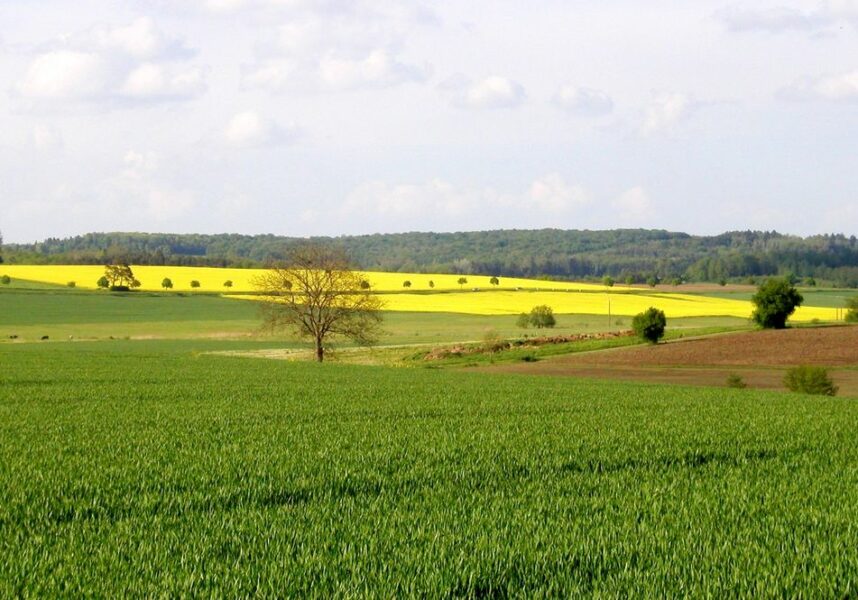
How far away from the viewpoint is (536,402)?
28734 millimetres

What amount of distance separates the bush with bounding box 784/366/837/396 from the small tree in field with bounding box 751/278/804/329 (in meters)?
34.6

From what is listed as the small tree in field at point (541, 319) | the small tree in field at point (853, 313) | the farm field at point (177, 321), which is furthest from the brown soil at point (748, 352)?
the small tree in field at point (541, 319)

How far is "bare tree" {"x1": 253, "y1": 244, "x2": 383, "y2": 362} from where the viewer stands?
6844cm

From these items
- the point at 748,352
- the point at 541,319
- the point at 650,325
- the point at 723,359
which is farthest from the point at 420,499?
the point at 541,319

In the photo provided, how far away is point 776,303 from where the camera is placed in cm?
8500

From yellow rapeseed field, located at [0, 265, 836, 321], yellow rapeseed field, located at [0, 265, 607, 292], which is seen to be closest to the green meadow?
yellow rapeseed field, located at [0, 265, 836, 321]

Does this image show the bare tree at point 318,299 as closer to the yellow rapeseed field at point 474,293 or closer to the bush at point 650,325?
the bush at point 650,325

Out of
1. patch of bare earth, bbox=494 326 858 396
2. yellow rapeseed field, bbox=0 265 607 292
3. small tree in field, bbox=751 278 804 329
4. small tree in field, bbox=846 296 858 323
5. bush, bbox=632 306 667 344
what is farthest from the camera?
yellow rapeseed field, bbox=0 265 607 292

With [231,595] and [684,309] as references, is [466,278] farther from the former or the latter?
[231,595]

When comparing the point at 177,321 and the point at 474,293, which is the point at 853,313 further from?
the point at 177,321

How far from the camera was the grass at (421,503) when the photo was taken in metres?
8.41

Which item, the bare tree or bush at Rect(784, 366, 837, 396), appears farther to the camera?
the bare tree

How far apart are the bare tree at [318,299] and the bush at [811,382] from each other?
90.3ft

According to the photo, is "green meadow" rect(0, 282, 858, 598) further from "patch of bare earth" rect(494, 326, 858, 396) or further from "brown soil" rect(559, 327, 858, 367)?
"brown soil" rect(559, 327, 858, 367)
